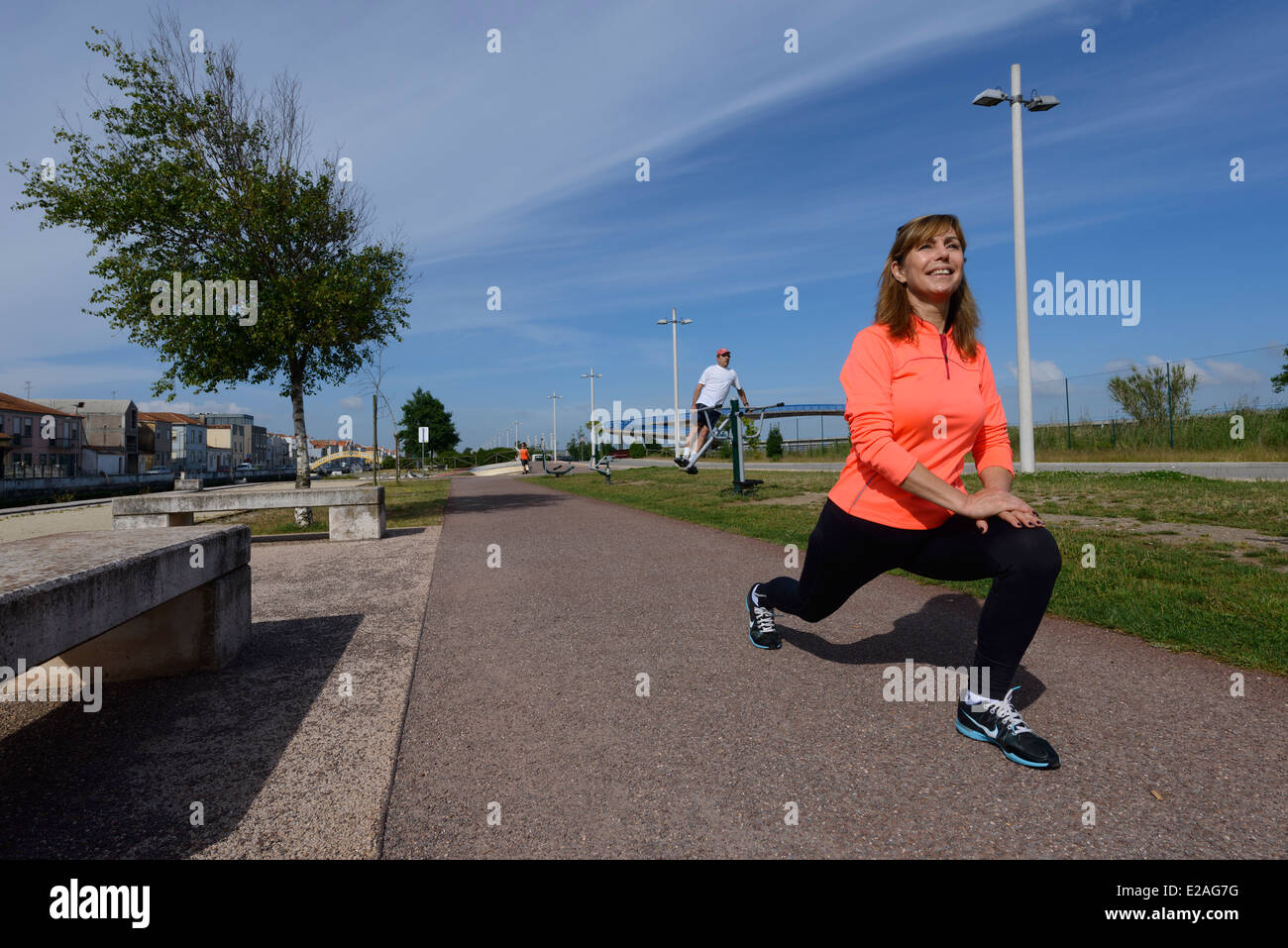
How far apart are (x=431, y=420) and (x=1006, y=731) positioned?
288ft

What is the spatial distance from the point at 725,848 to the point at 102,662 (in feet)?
11.7

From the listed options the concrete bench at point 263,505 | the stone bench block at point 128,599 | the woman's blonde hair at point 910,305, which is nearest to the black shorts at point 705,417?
the concrete bench at point 263,505

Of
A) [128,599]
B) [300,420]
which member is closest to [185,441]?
[300,420]

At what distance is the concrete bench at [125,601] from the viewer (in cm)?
230

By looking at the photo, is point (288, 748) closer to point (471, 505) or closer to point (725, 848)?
point (725, 848)

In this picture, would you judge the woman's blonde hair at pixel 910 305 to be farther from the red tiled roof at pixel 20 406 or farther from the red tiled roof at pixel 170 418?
the red tiled roof at pixel 170 418

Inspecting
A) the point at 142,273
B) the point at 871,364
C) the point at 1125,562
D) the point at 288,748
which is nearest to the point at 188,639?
the point at 288,748

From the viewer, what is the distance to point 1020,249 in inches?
659

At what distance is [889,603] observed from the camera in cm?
529

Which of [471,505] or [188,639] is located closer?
[188,639]

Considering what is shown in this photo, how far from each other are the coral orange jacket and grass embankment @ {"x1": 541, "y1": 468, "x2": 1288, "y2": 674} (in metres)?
2.11

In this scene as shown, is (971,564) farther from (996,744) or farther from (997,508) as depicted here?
(996,744)

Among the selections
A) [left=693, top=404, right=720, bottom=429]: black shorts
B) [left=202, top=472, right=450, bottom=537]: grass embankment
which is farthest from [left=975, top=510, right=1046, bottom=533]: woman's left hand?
[left=693, top=404, right=720, bottom=429]: black shorts

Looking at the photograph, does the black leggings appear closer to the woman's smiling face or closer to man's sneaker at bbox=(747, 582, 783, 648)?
man's sneaker at bbox=(747, 582, 783, 648)
